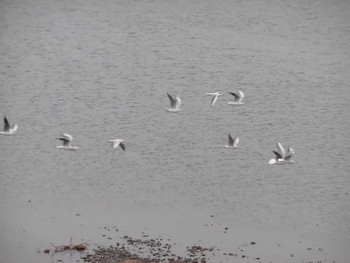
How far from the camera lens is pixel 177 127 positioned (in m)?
54.0

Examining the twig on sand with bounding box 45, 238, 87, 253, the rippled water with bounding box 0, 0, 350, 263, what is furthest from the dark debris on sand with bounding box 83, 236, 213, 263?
the rippled water with bounding box 0, 0, 350, 263

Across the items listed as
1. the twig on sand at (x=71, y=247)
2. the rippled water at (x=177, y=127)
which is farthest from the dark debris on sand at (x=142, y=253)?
the rippled water at (x=177, y=127)

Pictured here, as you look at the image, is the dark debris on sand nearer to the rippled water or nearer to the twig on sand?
the twig on sand

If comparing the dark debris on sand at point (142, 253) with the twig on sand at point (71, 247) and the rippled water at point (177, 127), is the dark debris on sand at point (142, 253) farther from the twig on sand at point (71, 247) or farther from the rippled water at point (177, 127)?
the rippled water at point (177, 127)

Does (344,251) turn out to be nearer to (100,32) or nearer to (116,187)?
(116,187)

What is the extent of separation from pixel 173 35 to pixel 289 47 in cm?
1241

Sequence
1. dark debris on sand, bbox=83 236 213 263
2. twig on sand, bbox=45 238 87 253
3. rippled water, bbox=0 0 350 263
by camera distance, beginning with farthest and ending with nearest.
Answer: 1. rippled water, bbox=0 0 350 263
2. twig on sand, bbox=45 238 87 253
3. dark debris on sand, bbox=83 236 213 263

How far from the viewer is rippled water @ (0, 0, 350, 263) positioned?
1650 inches

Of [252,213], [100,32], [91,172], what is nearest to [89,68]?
[100,32]

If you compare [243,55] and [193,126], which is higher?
[243,55]

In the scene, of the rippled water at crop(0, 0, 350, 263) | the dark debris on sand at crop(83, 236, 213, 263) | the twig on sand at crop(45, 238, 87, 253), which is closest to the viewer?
the dark debris on sand at crop(83, 236, 213, 263)

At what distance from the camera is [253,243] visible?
40219mm

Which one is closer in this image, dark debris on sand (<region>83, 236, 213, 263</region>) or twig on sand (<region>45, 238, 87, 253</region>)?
dark debris on sand (<region>83, 236, 213, 263</region>)

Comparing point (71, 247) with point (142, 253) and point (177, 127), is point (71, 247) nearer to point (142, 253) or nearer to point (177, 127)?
point (142, 253)
